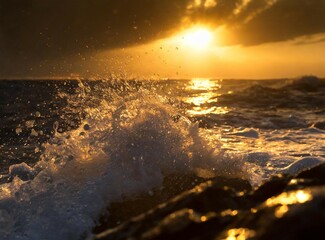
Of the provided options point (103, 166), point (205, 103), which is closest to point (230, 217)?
point (103, 166)

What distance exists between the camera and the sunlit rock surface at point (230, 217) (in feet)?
5.49

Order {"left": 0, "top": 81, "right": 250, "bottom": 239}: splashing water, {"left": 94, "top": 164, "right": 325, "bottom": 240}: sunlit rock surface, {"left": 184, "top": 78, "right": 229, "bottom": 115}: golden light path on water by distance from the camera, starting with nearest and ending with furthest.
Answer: {"left": 94, "top": 164, "right": 325, "bottom": 240}: sunlit rock surface < {"left": 0, "top": 81, "right": 250, "bottom": 239}: splashing water < {"left": 184, "top": 78, "right": 229, "bottom": 115}: golden light path on water

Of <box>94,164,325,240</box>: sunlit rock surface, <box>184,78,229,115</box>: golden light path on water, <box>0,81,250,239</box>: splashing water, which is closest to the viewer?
<box>94,164,325,240</box>: sunlit rock surface

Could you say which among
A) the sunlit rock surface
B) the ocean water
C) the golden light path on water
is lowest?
the golden light path on water

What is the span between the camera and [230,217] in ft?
6.52

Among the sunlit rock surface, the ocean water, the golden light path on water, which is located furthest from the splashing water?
the golden light path on water

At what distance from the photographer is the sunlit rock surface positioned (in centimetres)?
167

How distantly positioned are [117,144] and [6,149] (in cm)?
518

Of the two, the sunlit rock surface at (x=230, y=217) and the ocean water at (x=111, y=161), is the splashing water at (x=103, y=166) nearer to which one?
the ocean water at (x=111, y=161)

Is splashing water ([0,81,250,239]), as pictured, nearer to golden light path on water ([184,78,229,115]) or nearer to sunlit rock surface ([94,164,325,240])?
sunlit rock surface ([94,164,325,240])

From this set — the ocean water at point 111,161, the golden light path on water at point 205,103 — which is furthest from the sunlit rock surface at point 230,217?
the golden light path on water at point 205,103

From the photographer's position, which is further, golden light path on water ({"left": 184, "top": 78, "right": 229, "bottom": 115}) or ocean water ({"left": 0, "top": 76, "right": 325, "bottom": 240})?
golden light path on water ({"left": 184, "top": 78, "right": 229, "bottom": 115})

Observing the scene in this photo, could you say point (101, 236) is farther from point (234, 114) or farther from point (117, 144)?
point (234, 114)

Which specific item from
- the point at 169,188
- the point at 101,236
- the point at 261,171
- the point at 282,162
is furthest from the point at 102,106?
the point at 101,236
